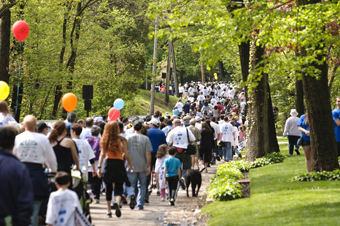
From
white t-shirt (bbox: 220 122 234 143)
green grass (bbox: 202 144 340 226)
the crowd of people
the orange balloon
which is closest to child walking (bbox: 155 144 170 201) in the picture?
the crowd of people

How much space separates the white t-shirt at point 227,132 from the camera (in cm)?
2178

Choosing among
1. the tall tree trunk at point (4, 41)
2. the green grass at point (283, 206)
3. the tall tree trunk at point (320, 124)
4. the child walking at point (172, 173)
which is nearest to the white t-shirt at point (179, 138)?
the child walking at point (172, 173)

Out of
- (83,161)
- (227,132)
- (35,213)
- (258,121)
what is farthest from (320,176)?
(227,132)

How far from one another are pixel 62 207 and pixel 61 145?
2.41 meters

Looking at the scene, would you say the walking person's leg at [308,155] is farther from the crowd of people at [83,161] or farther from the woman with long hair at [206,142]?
the woman with long hair at [206,142]

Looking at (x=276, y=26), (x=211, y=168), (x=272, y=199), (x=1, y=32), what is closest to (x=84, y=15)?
(x=1, y=32)

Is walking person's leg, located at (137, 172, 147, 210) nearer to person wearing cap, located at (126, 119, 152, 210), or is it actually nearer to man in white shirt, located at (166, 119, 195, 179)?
person wearing cap, located at (126, 119, 152, 210)

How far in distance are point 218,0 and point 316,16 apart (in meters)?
2.80

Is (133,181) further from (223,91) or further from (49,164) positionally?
(223,91)

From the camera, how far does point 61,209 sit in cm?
675

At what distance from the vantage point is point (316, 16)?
11.6 meters

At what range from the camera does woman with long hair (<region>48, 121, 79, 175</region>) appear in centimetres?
902

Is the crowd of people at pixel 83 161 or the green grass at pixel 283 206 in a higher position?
the crowd of people at pixel 83 161

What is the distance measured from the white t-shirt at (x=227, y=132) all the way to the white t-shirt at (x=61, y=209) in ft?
50.5
